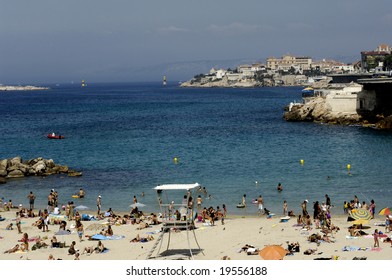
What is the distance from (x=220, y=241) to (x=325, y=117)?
1996 inches

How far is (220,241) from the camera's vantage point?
21766 millimetres

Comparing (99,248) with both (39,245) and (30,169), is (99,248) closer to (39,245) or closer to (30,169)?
(39,245)

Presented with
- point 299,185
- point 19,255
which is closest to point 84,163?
point 299,185

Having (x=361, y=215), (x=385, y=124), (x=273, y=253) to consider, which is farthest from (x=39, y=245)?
(x=385, y=124)

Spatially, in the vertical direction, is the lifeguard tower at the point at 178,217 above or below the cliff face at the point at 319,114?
above

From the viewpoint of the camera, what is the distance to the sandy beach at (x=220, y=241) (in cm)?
1912

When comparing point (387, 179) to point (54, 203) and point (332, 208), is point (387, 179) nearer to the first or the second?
point (332, 208)

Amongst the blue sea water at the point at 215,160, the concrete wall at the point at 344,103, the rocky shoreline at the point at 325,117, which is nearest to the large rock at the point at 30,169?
the blue sea water at the point at 215,160

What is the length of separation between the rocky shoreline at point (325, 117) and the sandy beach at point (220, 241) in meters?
36.8

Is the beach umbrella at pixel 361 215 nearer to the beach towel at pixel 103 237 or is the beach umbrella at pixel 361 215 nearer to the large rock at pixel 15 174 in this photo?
the beach towel at pixel 103 237

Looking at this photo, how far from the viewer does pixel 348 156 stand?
4528 centimetres

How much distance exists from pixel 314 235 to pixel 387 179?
15.8 metres

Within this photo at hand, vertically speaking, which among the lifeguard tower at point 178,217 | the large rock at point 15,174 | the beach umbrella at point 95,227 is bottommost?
the large rock at point 15,174

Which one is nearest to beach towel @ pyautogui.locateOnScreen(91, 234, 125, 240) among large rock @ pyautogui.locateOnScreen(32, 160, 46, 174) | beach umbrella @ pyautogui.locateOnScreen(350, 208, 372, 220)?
beach umbrella @ pyautogui.locateOnScreen(350, 208, 372, 220)
